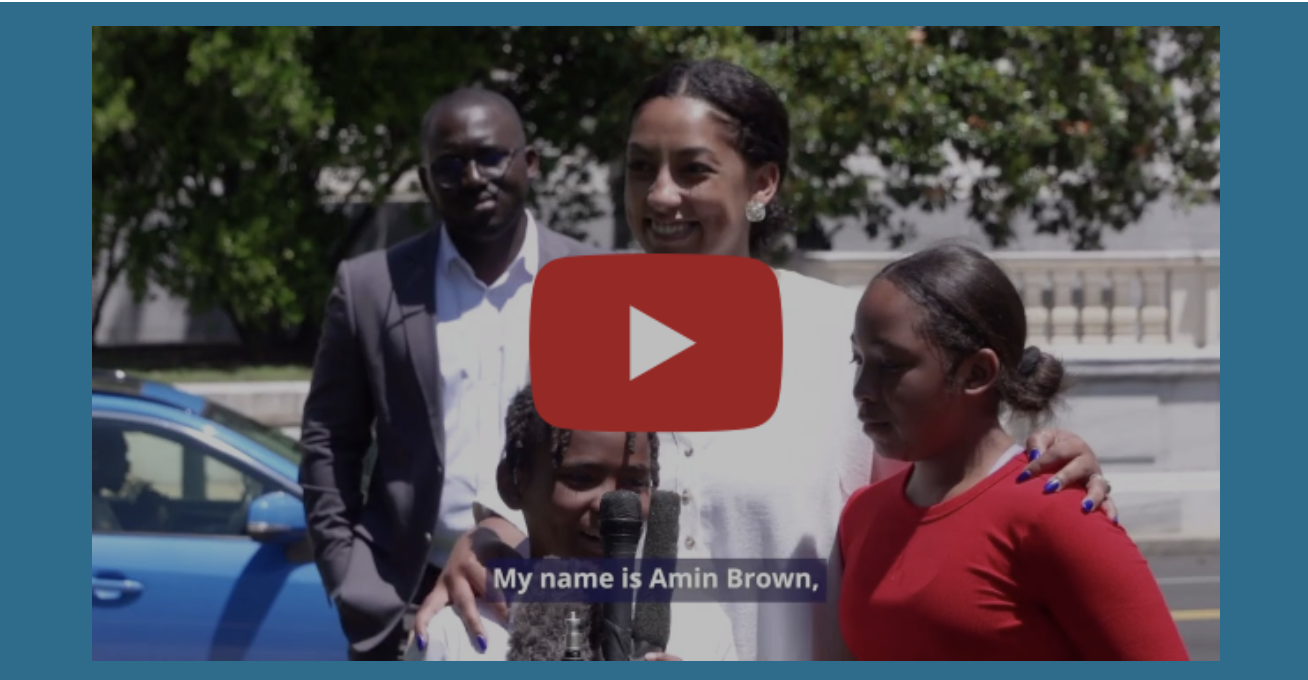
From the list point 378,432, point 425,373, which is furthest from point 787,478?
point 378,432

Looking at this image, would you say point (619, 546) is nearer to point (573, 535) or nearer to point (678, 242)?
point (573, 535)

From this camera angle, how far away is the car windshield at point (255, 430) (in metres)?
4.36

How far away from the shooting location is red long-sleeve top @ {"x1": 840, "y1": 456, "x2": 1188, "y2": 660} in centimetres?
178

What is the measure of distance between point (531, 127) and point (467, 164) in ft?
1.71

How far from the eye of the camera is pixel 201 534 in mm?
4105

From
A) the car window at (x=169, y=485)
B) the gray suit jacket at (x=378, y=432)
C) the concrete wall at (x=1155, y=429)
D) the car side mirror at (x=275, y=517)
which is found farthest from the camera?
the car side mirror at (x=275, y=517)

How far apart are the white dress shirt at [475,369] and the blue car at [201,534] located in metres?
0.73

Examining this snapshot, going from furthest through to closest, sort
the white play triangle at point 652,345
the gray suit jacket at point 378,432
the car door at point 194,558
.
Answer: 1. the car door at point 194,558
2. the gray suit jacket at point 378,432
3. the white play triangle at point 652,345

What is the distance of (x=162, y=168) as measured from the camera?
111 inches

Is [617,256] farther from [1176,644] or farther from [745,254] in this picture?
[1176,644]

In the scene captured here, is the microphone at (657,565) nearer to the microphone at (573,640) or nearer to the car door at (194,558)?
the microphone at (573,640)

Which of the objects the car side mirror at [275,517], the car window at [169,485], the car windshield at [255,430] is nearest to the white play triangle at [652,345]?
the car window at [169,485]

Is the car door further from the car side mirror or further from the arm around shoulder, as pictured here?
the arm around shoulder

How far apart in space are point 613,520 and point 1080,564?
1.95ft
